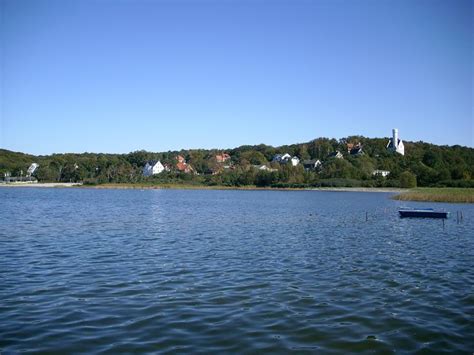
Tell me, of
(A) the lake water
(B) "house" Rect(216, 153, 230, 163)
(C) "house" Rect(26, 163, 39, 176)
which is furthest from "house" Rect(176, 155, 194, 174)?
(A) the lake water

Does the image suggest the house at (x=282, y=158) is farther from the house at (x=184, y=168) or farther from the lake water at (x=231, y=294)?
the lake water at (x=231, y=294)

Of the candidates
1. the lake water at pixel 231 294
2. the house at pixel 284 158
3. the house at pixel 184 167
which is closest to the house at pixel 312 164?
the house at pixel 284 158

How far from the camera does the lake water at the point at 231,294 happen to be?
9.02 metres

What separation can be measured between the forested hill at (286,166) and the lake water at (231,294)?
80.7 metres

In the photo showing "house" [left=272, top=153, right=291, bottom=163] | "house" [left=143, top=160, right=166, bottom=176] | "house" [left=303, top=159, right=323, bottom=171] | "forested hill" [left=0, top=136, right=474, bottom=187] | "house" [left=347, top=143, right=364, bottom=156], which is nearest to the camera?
"forested hill" [left=0, top=136, right=474, bottom=187]

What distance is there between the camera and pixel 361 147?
156 m

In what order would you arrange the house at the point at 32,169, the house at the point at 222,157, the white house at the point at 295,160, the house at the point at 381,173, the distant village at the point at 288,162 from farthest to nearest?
the house at the point at 222,157 → the house at the point at 32,169 → the white house at the point at 295,160 → the distant village at the point at 288,162 → the house at the point at 381,173

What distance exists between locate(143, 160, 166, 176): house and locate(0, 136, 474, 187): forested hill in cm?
194

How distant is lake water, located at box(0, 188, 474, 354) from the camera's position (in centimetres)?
902

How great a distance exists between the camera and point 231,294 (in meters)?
12.4

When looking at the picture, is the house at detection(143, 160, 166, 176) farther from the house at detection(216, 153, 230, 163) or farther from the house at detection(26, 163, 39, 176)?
the house at detection(26, 163, 39, 176)

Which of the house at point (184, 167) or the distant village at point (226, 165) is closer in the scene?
the distant village at point (226, 165)

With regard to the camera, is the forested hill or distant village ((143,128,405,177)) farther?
distant village ((143,128,405,177))

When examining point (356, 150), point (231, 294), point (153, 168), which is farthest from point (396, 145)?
point (231, 294)
